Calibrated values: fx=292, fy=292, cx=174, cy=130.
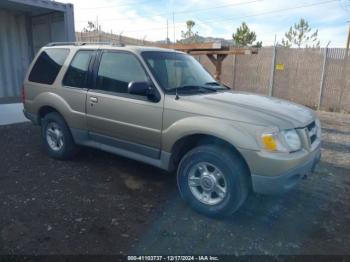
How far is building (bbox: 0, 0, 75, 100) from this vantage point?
9.84 m

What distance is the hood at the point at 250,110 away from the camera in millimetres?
3078

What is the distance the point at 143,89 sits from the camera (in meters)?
3.57

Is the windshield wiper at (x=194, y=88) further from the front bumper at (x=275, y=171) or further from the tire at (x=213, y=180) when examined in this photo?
the front bumper at (x=275, y=171)

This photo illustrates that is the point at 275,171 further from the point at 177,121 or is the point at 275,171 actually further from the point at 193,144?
the point at 177,121

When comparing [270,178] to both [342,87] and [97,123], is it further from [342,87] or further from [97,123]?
[342,87]

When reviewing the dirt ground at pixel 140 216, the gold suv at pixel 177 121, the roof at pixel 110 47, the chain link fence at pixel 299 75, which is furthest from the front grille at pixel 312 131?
the chain link fence at pixel 299 75

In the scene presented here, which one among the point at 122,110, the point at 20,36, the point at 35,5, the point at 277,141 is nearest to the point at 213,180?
the point at 277,141

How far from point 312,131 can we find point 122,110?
8.00 feet

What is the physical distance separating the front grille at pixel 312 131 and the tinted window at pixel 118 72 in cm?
209

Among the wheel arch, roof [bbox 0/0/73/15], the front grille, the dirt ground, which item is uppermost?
roof [bbox 0/0/73/15]

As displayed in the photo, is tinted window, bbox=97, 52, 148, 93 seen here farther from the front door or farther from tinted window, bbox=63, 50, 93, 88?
tinted window, bbox=63, 50, 93, 88

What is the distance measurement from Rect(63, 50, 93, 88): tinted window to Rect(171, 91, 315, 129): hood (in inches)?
71.5

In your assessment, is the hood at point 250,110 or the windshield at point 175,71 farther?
the windshield at point 175,71

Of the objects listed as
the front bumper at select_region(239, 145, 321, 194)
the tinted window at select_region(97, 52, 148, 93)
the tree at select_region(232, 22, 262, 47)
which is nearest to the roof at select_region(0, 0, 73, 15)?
the tinted window at select_region(97, 52, 148, 93)
